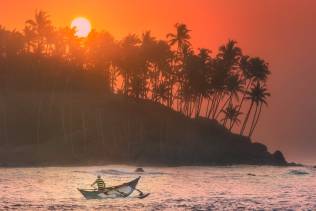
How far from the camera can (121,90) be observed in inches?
5699

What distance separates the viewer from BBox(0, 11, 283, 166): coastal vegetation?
125 meters

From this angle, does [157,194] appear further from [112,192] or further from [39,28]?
[39,28]

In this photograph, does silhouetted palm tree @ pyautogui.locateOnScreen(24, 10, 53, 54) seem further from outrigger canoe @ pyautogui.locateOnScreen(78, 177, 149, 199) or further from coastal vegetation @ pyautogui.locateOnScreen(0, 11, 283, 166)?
outrigger canoe @ pyautogui.locateOnScreen(78, 177, 149, 199)

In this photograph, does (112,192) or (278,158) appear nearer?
(112,192)

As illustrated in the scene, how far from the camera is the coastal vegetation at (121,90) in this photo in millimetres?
125188

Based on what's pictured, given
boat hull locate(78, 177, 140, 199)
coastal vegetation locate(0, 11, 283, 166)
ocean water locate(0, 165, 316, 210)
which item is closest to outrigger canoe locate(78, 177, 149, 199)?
boat hull locate(78, 177, 140, 199)

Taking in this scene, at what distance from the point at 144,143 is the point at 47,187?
57154 millimetres

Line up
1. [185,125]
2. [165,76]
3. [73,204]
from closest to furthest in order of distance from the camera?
[73,204], [185,125], [165,76]

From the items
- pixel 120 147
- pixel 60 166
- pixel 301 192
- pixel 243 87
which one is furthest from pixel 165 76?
pixel 301 192

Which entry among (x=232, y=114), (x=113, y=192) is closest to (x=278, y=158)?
(x=232, y=114)

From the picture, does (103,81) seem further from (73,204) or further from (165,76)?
(73,204)

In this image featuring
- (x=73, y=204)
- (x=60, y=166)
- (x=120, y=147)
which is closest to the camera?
(x=73, y=204)

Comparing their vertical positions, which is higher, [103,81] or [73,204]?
[103,81]

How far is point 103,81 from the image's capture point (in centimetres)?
14325
